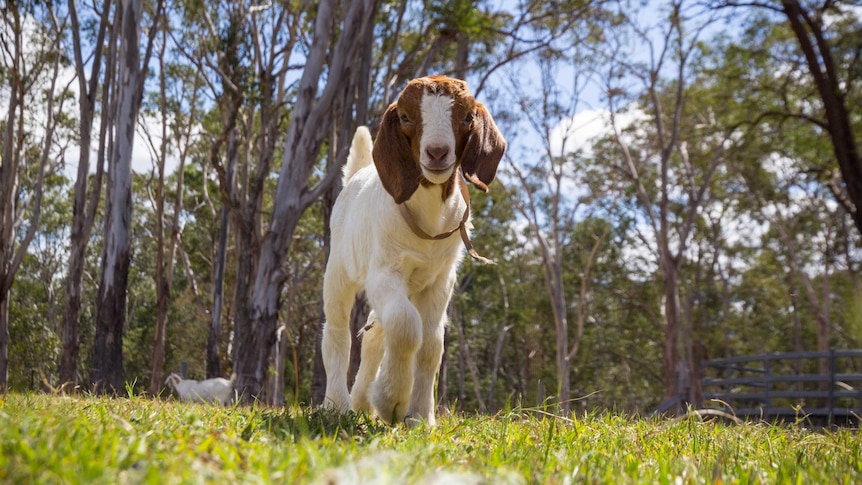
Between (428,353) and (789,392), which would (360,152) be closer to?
(428,353)

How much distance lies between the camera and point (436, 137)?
411cm

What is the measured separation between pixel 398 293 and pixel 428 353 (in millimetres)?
473

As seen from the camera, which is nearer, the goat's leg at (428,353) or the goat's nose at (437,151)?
Answer: the goat's nose at (437,151)

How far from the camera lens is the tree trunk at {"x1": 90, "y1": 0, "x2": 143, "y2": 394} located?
43.3 feet

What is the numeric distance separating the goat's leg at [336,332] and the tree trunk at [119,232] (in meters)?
7.74

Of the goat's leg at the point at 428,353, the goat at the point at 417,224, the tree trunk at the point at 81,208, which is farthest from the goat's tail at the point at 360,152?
the tree trunk at the point at 81,208

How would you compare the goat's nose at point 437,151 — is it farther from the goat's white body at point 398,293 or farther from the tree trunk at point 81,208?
the tree trunk at point 81,208

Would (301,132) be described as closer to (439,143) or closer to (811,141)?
(439,143)

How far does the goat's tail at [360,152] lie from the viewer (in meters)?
6.62

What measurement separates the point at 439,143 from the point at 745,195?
91.7 feet

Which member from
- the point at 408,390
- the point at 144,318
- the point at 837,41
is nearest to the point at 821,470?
the point at 408,390

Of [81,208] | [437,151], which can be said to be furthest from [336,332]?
[81,208]

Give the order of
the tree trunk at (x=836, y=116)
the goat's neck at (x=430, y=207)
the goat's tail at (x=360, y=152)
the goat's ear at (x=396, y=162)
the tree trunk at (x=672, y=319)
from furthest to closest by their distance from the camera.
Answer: the tree trunk at (x=672, y=319), the tree trunk at (x=836, y=116), the goat's tail at (x=360, y=152), the goat's neck at (x=430, y=207), the goat's ear at (x=396, y=162)

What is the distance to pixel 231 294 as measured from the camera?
94.3 feet
